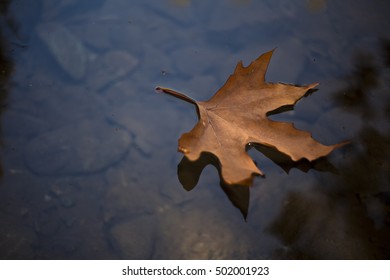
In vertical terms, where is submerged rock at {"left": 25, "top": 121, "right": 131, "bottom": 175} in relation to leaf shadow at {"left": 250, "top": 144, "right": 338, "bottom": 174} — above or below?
below

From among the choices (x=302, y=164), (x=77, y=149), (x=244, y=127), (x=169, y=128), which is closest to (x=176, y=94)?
(x=169, y=128)

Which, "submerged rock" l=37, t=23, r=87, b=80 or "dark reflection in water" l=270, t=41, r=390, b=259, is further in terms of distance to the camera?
"submerged rock" l=37, t=23, r=87, b=80

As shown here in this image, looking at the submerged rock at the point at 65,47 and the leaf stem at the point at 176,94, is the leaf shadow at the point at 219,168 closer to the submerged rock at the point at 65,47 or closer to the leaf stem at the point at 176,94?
the leaf stem at the point at 176,94

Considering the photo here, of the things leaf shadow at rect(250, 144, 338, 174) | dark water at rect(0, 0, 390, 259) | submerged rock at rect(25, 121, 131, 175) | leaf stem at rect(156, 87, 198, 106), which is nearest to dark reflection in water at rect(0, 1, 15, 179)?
dark water at rect(0, 0, 390, 259)

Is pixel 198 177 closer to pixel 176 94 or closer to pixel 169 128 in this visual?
pixel 169 128

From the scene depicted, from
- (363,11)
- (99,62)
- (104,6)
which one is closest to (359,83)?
(363,11)

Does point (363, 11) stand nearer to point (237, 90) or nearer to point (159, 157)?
point (237, 90)

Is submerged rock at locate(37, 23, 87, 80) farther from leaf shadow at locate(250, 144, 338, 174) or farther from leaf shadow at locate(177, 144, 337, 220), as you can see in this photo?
leaf shadow at locate(250, 144, 338, 174)
